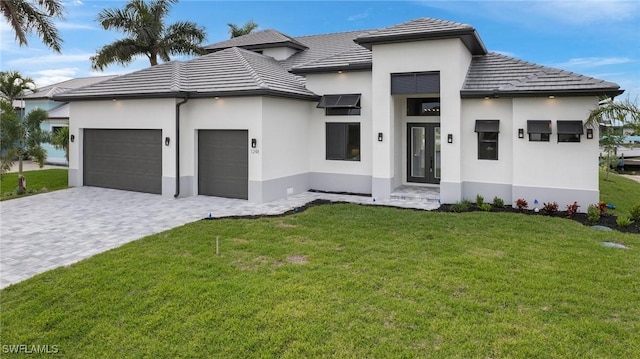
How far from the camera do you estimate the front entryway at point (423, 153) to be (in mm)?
15734

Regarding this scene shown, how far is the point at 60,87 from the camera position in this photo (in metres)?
32.1

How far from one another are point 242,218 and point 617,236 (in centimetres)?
950

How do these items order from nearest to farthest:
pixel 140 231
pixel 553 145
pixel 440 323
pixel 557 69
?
pixel 440 323
pixel 140 231
pixel 553 145
pixel 557 69

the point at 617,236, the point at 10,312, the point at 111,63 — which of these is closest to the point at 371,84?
the point at 617,236

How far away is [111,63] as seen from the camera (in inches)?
1001

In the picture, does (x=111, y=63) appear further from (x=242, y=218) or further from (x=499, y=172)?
(x=499, y=172)

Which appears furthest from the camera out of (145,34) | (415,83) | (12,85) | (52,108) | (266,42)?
(52,108)

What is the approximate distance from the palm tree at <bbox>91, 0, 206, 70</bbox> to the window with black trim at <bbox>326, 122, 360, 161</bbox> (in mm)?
14898

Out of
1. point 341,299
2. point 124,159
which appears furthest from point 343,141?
point 341,299

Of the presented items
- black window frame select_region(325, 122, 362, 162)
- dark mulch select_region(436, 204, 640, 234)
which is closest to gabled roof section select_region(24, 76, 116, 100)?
black window frame select_region(325, 122, 362, 162)

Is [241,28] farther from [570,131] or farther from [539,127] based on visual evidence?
[570,131]

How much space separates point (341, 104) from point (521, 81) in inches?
248

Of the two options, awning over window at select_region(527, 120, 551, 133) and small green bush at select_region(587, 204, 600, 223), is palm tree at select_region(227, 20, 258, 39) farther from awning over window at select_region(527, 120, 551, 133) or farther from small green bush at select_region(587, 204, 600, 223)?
small green bush at select_region(587, 204, 600, 223)

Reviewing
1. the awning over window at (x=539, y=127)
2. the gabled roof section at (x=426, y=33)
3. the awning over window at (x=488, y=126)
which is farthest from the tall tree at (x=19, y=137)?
the awning over window at (x=539, y=127)
